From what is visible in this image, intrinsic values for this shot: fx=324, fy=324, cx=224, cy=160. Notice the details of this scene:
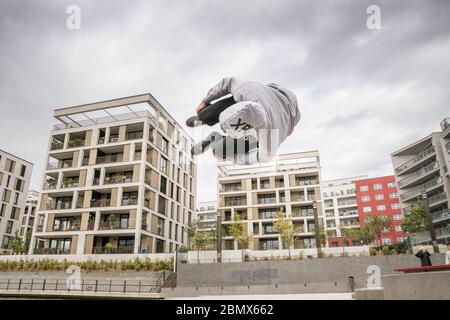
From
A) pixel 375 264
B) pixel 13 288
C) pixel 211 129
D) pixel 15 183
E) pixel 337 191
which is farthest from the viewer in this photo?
pixel 337 191

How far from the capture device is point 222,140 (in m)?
3.94

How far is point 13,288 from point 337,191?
56.2 meters

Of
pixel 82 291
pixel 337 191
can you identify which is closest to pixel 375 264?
pixel 82 291

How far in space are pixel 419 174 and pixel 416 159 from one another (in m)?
1.64

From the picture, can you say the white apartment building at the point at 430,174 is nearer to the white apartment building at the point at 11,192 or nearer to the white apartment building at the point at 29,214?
the white apartment building at the point at 11,192

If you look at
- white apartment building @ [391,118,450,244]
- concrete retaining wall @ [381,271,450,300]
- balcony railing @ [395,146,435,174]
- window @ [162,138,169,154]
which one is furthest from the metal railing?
balcony railing @ [395,146,435,174]

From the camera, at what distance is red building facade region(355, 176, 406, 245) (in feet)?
176

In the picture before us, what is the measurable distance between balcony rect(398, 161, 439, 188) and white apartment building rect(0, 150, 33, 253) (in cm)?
4113

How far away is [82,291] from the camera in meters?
17.2

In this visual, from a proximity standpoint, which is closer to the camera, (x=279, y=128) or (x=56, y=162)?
(x=279, y=128)

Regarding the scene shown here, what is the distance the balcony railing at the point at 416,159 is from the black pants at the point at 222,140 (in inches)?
1364

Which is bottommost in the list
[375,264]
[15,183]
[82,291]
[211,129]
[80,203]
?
[82,291]

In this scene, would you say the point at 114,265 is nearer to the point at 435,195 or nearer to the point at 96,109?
the point at 96,109
